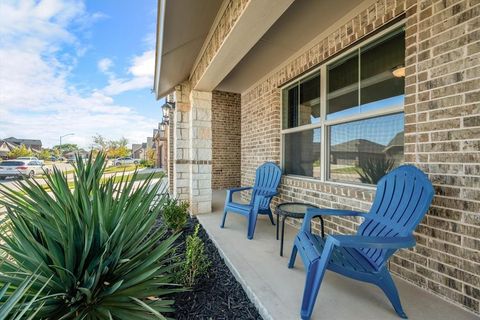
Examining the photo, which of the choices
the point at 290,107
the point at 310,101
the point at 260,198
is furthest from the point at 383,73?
the point at 260,198

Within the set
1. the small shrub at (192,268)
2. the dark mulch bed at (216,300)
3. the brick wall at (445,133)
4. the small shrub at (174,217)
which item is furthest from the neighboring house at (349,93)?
the small shrub at (192,268)

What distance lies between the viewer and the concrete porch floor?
1629 mm

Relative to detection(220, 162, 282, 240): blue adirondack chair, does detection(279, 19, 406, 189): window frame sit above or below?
above

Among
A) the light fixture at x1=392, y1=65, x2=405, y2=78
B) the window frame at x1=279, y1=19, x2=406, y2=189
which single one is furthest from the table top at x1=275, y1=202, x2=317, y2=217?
the light fixture at x1=392, y1=65, x2=405, y2=78

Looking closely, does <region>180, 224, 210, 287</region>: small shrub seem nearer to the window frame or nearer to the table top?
the table top

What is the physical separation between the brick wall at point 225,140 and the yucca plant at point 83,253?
5.88 meters

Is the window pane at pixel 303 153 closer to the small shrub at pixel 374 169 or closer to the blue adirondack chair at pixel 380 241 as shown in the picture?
the small shrub at pixel 374 169

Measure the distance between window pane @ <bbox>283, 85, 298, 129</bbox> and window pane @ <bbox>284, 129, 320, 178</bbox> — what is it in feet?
0.68

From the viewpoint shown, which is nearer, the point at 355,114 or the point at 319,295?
the point at 319,295

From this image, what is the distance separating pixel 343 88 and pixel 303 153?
3.93 feet

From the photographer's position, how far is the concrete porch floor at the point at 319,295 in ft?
5.34

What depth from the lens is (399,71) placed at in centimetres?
231

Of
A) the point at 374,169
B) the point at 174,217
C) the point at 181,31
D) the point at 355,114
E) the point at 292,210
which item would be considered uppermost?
the point at 181,31

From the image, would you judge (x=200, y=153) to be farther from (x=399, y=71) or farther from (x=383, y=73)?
(x=399, y=71)
